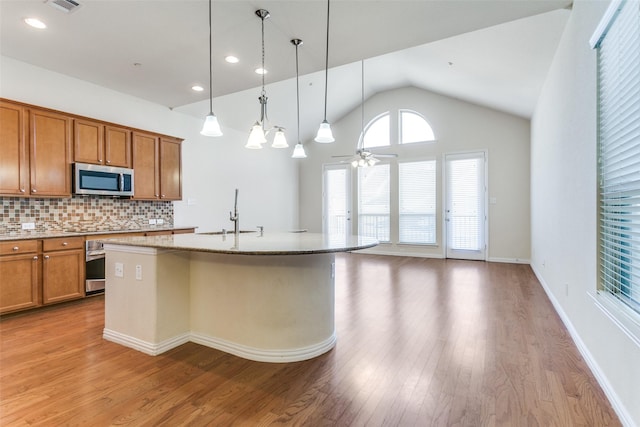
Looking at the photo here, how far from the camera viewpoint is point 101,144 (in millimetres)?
4301

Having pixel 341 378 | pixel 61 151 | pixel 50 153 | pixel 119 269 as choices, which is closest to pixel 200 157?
pixel 61 151

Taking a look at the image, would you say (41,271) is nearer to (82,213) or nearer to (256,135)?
(82,213)

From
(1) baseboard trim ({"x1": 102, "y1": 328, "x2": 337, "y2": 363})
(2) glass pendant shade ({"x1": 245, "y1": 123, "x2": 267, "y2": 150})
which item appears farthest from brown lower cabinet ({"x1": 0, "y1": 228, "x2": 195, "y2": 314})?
(2) glass pendant shade ({"x1": 245, "y1": 123, "x2": 267, "y2": 150})

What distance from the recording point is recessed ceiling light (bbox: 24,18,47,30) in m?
2.96

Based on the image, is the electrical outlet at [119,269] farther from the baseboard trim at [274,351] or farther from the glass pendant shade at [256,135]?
the glass pendant shade at [256,135]

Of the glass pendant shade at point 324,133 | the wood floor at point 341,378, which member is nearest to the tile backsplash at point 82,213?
the wood floor at point 341,378

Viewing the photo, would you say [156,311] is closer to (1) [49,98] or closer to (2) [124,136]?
(2) [124,136]

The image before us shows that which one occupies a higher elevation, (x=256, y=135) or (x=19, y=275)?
(x=256, y=135)

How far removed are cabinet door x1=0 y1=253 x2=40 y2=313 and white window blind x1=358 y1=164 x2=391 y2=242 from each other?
6111mm

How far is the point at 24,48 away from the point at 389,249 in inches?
275

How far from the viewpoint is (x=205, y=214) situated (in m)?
6.12

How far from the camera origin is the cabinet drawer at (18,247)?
3.30 m

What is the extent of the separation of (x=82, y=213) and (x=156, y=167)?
3.80 feet

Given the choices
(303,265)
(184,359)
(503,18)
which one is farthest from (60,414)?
(503,18)
